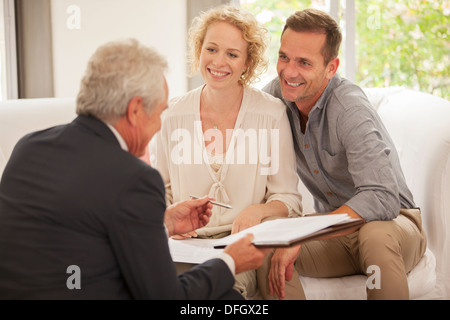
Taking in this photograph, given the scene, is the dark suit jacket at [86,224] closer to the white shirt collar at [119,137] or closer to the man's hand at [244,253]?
the white shirt collar at [119,137]

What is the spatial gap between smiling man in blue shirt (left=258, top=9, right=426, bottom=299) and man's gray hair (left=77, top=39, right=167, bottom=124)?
2.46ft

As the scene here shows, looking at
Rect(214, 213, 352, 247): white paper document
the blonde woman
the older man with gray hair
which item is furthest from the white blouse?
the older man with gray hair

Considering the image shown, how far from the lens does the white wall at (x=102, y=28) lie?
10.9 ft

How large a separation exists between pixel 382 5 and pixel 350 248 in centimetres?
271

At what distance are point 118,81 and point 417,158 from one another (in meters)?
1.45

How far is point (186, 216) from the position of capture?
175 cm

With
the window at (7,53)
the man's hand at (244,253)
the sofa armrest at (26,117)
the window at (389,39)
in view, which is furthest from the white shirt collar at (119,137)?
the window at (389,39)

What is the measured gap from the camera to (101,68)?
1.26m

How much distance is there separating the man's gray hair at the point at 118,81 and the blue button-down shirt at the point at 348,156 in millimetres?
864

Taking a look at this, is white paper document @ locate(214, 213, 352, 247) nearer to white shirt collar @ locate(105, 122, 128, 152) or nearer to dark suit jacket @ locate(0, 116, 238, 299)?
dark suit jacket @ locate(0, 116, 238, 299)

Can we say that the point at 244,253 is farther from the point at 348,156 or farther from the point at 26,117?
the point at 26,117

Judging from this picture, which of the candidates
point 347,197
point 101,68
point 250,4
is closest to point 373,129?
point 347,197
